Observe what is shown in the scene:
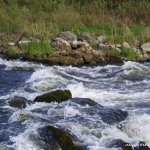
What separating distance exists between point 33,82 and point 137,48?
22.3 feet

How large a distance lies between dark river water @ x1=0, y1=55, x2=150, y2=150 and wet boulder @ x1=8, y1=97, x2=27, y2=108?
0.16m

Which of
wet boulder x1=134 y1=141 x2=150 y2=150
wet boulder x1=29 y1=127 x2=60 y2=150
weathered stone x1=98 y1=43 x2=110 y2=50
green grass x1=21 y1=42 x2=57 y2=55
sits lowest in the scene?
weathered stone x1=98 y1=43 x2=110 y2=50

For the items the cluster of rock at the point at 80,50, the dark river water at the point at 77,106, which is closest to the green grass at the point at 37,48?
the cluster of rock at the point at 80,50

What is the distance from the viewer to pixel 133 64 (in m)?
19.6

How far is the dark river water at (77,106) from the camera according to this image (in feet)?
36.7

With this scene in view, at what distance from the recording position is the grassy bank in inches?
850

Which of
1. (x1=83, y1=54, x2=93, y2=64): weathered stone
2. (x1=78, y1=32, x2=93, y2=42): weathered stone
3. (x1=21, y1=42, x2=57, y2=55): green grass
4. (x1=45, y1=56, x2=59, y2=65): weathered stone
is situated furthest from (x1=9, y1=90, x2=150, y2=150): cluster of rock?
(x1=78, y1=32, x2=93, y2=42): weathered stone

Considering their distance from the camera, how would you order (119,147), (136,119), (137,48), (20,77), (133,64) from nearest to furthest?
1. (119,147)
2. (136,119)
3. (20,77)
4. (133,64)
5. (137,48)

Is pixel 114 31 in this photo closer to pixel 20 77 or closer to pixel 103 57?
pixel 103 57

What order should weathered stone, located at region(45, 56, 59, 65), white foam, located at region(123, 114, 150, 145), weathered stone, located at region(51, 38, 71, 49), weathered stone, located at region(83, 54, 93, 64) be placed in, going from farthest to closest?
weathered stone, located at region(51, 38, 71, 49) < weathered stone, located at region(83, 54, 93, 64) < weathered stone, located at region(45, 56, 59, 65) < white foam, located at region(123, 114, 150, 145)

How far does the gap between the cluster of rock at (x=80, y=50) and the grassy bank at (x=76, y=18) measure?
1.34ft

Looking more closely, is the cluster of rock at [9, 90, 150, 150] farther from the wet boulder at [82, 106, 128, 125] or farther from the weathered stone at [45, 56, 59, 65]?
the weathered stone at [45, 56, 59, 65]

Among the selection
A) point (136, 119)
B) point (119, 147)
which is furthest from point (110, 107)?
point (119, 147)

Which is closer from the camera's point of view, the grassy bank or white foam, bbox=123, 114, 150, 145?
white foam, bbox=123, 114, 150, 145
